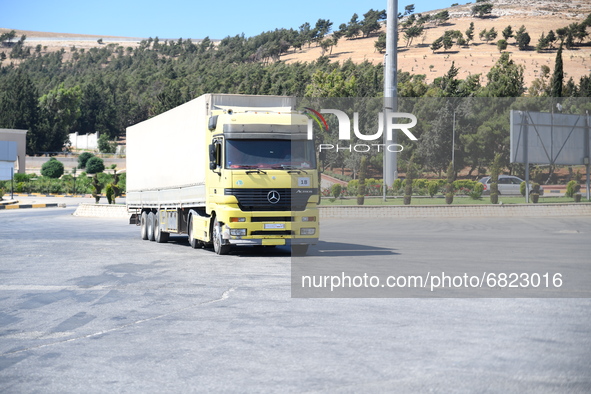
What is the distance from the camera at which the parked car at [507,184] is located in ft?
137

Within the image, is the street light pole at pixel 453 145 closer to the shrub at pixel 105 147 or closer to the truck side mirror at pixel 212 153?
the truck side mirror at pixel 212 153

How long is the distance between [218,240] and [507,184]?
2867 centimetres

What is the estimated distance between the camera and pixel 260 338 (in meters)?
7.74

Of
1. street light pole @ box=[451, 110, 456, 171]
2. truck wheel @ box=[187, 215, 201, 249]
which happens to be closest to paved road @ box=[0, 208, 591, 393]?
truck wheel @ box=[187, 215, 201, 249]

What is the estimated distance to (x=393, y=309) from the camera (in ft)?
31.5

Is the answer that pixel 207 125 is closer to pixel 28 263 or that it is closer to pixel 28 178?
pixel 28 263

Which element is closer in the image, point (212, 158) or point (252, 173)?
point (252, 173)

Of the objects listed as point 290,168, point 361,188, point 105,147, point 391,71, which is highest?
point 391,71

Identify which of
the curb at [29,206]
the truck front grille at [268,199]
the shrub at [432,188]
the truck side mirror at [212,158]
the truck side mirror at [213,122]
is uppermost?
the truck side mirror at [213,122]

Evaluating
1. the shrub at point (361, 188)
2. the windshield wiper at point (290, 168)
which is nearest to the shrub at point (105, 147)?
the shrub at point (361, 188)

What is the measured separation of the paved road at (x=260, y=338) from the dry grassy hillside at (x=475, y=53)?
126160 mm

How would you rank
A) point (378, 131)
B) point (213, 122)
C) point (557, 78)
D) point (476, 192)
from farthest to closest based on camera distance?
point (557, 78), point (378, 131), point (476, 192), point (213, 122)

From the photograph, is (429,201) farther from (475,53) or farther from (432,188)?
(475,53)

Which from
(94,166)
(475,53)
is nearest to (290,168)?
(94,166)
